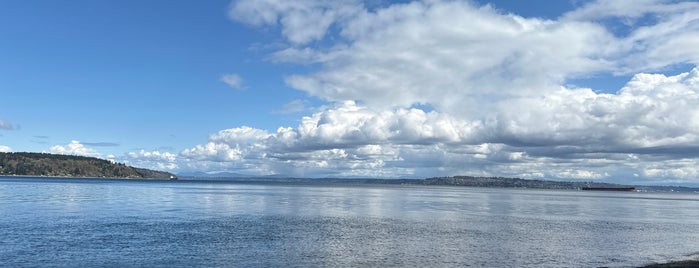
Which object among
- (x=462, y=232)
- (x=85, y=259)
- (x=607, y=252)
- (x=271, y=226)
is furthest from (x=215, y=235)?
(x=607, y=252)

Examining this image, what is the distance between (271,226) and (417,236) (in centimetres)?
2182

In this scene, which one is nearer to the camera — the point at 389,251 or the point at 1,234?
the point at 389,251

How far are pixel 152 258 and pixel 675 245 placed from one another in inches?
2465

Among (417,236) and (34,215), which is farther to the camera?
(34,215)

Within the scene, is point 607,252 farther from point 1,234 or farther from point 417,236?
point 1,234

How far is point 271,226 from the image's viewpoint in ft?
259

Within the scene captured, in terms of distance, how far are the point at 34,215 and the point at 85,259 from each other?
149 feet

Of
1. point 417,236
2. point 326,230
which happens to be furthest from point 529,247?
point 326,230

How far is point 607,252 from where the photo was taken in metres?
61.0

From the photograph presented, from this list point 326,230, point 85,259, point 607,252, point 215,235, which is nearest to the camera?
point 85,259

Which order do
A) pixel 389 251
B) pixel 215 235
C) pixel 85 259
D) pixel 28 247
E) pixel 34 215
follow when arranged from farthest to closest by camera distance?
pixel 34 215 → pixel 215 235 → pixel 389 251 → pixel 28 247 → pixel 85 259

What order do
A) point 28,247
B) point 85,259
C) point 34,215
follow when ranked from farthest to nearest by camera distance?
1. point 34,215
2. point 28,247
3. point 85,259

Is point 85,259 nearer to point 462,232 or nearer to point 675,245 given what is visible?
point 462,232

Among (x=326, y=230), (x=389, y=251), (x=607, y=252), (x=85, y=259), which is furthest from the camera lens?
A: (x=326, y=230)
